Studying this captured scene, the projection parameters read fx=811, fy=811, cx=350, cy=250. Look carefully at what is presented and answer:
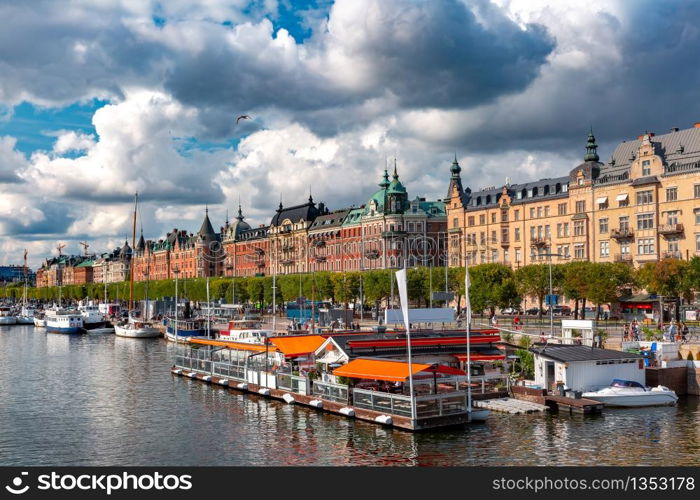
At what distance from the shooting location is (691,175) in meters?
95.7

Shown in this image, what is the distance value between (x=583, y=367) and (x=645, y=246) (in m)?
55.7

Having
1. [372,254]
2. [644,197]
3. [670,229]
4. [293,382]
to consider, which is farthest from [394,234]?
[293,382]

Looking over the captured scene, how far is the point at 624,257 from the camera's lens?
105m

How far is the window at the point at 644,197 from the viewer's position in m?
101

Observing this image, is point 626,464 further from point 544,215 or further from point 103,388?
point 544,215

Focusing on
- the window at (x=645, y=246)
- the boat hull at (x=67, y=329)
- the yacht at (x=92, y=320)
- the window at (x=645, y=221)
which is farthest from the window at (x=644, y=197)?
the boat hull at (x=67, y=329)

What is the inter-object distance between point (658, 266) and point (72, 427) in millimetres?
65661

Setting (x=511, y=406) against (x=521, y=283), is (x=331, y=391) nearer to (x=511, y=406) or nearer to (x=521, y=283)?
(x=511, y=406)

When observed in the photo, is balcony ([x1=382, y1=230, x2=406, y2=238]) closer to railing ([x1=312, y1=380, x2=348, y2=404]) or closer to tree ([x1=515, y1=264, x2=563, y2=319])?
tree ([x1=515, y1=264, x2=563, y2=319])

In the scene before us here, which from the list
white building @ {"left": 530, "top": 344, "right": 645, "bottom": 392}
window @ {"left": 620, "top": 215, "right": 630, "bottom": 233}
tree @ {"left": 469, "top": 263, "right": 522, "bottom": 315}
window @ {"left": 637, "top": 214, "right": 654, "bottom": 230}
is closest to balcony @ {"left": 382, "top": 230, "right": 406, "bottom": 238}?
tree @ {"left": 469, "top": 263, "right": 522, "bottom": 315}
